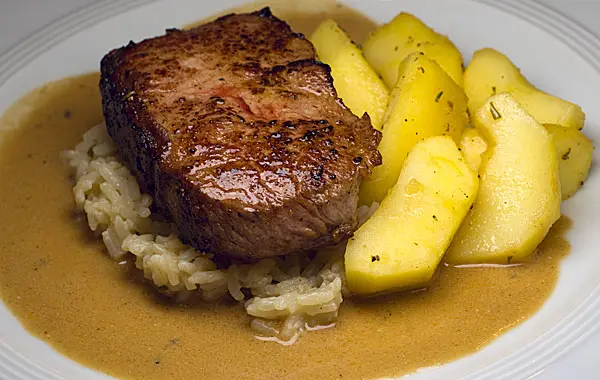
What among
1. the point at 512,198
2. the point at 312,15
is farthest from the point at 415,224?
the point at 312,15

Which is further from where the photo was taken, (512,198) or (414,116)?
(414,116)

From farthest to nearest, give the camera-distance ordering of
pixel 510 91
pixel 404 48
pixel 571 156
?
pixel 404 48, pixel 510 91, pixel 571 156

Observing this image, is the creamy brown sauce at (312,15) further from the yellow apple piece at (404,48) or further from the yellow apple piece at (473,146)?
the yellow apple piece at (473,146)

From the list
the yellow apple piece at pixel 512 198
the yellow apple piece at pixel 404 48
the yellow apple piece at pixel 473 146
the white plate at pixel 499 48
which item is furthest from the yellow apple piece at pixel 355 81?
the white plate at pixel 499 48

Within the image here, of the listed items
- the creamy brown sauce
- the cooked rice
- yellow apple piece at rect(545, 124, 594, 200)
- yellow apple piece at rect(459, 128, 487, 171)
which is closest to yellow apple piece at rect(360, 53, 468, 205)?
yellow apple piece at rect(459, 128, 487, 171)

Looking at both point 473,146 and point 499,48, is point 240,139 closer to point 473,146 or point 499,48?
point 473,146

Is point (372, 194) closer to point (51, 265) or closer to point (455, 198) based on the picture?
point (455, 198)
